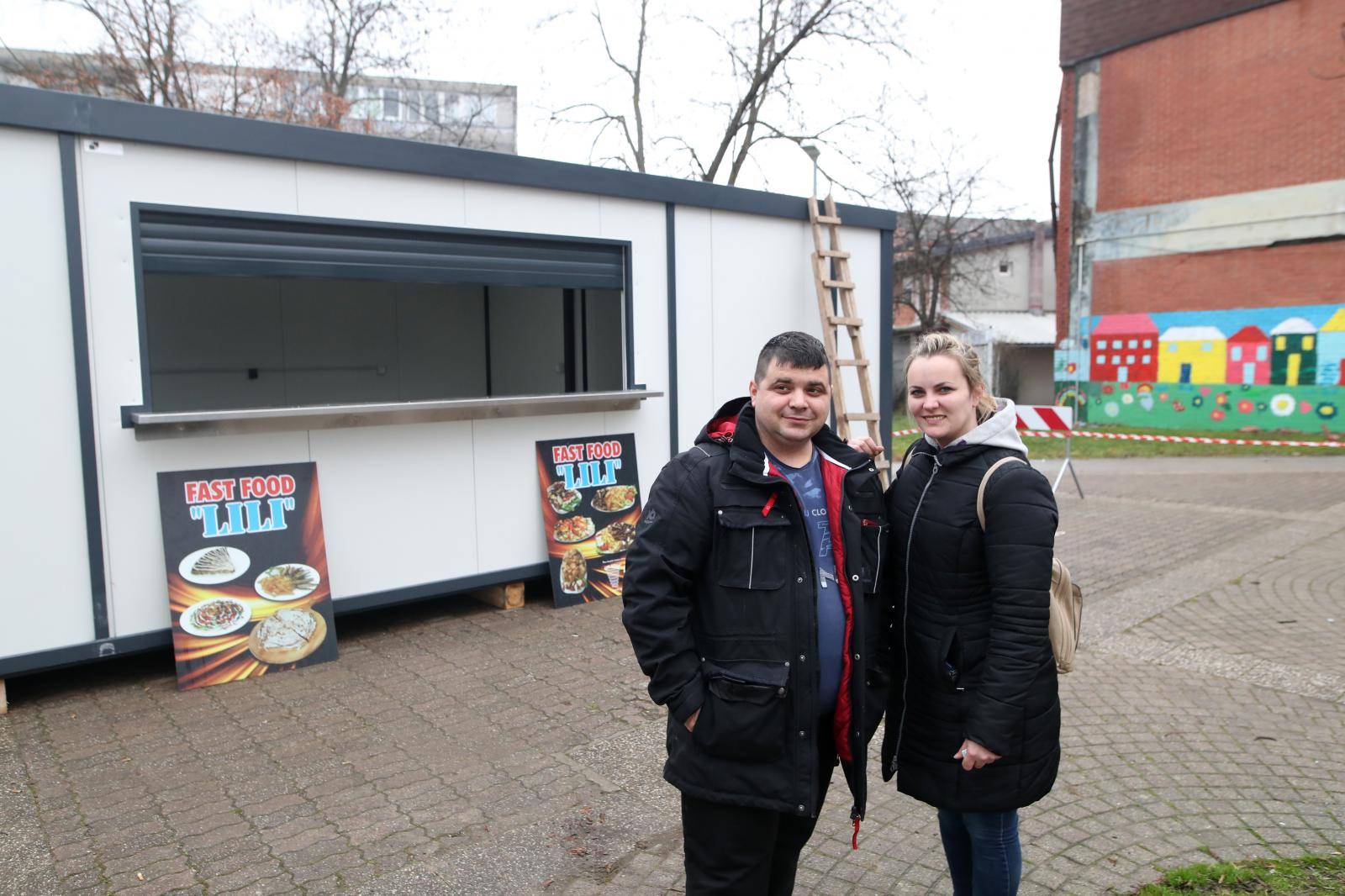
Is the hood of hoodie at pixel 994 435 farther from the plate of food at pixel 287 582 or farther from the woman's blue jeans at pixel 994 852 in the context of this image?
the plate of food at pixel 287 582

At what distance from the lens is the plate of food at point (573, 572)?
22.5 feet

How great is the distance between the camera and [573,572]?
272 inches

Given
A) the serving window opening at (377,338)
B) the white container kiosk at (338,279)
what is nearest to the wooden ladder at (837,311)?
the white container kiosk at (338,279)

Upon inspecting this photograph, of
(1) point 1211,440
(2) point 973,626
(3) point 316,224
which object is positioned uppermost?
(3) point 316,224

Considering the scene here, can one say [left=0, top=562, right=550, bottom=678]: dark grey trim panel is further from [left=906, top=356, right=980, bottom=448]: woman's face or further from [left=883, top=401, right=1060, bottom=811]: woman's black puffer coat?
[left=906, top=356, right=980, bottom=448]: woman's face

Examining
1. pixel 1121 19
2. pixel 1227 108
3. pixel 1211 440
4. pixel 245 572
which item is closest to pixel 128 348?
pixel 245 572

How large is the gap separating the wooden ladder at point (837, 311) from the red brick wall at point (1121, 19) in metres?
15.9

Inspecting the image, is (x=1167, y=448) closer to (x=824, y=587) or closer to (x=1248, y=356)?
(x=1248, y=356)

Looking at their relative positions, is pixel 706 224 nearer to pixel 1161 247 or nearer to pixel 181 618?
pixel 181 618

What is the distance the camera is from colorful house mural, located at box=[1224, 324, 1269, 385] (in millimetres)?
19219

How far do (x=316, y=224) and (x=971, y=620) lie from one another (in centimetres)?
474

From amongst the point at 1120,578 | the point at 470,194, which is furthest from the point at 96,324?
the point at 1120,578

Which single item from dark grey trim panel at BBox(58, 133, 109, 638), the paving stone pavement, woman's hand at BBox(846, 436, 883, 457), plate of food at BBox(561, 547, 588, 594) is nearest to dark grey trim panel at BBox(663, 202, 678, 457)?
plate of food at BBox(561, 547, 588, 594)

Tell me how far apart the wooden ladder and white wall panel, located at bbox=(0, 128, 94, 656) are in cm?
575
